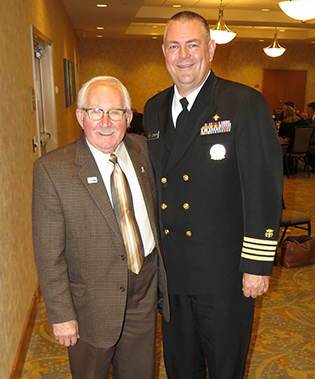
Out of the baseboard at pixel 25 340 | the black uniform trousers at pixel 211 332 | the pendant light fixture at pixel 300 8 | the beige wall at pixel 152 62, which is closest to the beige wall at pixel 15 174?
the baseboard at pixel 25 340

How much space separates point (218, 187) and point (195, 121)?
30 centimetres

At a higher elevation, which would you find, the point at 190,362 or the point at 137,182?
the point at 137,182

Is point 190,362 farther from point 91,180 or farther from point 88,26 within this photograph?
point 88,26

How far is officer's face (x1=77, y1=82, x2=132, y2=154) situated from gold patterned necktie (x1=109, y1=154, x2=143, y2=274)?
0.09m

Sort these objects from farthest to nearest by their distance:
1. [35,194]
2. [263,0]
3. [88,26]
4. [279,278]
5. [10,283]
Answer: [88,26], [263,0], [279,278], [10,283], [35,194]

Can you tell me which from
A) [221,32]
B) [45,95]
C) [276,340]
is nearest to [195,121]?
[276,340]

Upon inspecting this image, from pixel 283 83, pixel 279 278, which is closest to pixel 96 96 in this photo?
pixel 279 278

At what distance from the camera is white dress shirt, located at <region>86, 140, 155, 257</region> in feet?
5.25

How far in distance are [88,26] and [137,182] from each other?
31.9ft

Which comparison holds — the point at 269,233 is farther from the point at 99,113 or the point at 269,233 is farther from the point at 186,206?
the point at 99,113

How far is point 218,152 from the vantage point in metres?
1.66

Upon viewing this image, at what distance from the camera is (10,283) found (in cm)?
Answer: 248

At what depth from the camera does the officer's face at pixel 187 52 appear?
1.66 m

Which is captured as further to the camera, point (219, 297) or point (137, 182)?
point (219, 297)
